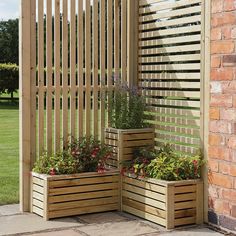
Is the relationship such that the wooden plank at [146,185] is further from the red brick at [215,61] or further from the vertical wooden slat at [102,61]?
the red brick at [215,61]

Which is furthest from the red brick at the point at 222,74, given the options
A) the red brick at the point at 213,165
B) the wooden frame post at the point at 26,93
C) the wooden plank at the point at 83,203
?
the wooden frame post at the point at 26,93

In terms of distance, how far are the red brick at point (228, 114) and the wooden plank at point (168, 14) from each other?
0.91 m

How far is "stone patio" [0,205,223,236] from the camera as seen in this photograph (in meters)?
4.50

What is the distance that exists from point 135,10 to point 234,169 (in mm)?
2053

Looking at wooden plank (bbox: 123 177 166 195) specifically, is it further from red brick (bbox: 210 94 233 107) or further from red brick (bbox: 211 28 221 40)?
red brick (bbox: 211 28 221 40)

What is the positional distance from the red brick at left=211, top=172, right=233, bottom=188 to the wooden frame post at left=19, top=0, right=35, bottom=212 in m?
1.71

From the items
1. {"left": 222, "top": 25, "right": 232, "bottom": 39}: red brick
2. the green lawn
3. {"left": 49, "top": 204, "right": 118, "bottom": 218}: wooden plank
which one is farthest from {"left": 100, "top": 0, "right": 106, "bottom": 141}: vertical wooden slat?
{"left": 222, "top": 25, "right": 232, "bottom": 39}: red brick

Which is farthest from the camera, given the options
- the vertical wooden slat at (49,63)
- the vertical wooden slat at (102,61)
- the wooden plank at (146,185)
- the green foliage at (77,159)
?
the vertical wooden slat at (102,61)

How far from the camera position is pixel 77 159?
5.16 metres

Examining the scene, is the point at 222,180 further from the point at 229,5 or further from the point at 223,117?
the point at 229,5

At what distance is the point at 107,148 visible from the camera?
17.5ft

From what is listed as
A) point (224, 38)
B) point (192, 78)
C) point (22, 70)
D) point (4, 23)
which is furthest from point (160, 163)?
point (4, 23)

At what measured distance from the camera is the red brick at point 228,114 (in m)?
4.50

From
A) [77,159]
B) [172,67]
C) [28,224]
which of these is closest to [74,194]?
[77,159]
